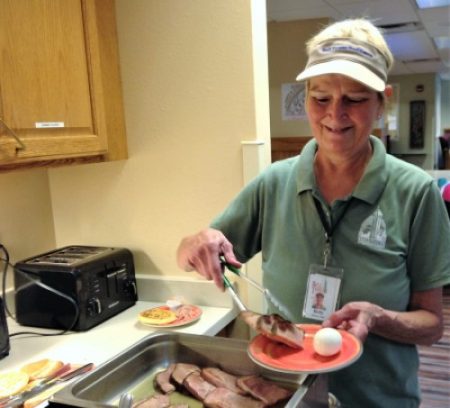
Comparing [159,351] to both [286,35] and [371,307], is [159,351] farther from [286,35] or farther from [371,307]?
[286,35]

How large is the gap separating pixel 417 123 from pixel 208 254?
8908mm

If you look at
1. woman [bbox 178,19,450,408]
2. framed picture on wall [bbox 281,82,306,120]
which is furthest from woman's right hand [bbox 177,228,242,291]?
framed picture on wall [bbox 281,82,306,120]

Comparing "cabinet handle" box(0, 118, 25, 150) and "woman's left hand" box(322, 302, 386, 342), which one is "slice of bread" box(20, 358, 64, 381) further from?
"woman's left hand" box(322, 302, 386, 342)

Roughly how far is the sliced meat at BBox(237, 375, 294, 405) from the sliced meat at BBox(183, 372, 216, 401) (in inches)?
2.4

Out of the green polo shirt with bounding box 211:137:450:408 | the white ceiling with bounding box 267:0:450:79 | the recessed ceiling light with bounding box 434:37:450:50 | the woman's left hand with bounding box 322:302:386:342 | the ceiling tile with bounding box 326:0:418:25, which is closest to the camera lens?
the woman's left hand with bounding box 322:302:386:342

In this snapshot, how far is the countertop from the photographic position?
4.73 feet

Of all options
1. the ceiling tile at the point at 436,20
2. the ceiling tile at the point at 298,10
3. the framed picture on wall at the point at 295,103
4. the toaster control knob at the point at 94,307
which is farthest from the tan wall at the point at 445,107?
the toaster control knob at the point at 94,307

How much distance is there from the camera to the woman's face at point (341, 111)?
1.06 m

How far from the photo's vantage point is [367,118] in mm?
1082

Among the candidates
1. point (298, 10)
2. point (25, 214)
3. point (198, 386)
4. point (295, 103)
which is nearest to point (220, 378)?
point (198, 386)

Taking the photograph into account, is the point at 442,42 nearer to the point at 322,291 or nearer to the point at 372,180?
the point at 372,180

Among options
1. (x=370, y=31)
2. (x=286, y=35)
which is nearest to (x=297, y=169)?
(x=370, y=31)

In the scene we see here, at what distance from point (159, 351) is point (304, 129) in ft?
9.47

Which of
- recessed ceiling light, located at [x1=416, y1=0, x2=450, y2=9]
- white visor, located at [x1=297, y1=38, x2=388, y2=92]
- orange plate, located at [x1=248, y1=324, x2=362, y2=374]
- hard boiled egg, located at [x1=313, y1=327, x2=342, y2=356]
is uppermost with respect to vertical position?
recessed ceiling light, located at [x1=416, y1=0, x2=450, y2=9]
